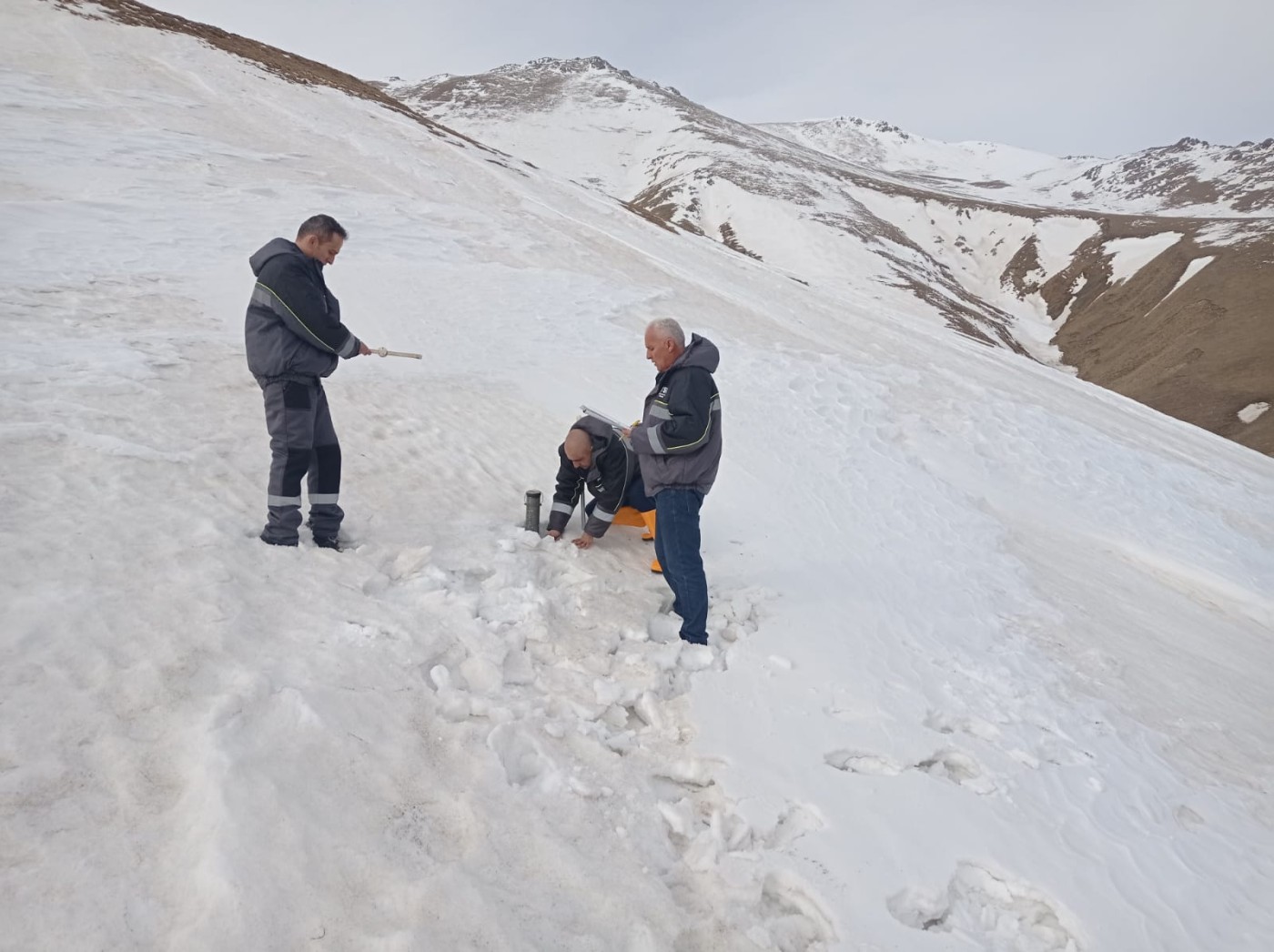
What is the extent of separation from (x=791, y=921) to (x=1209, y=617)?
799cm

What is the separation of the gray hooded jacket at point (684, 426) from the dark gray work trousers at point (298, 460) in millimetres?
2196

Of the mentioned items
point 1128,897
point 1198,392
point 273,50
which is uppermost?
point 273,50

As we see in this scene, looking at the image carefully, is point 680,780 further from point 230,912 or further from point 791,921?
point 230,912

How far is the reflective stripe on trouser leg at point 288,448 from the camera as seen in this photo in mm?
4605

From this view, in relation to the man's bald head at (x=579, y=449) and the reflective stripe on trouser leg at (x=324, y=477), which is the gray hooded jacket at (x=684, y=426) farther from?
the reflective stripe on trouser leg at (x=324, y=477)

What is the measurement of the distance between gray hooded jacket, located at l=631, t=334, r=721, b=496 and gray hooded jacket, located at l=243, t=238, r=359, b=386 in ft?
7.01

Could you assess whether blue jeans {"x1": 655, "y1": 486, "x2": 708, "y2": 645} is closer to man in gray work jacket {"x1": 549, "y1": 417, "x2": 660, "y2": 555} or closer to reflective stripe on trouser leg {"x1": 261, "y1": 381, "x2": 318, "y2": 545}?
man in gray work jacket {"x1": 549, "y1": 417, "x2": 660, "y2": 555}

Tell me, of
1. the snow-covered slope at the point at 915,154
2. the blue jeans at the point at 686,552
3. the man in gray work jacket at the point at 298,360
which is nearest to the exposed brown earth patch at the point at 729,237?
the blue jeans at the point at 686,552

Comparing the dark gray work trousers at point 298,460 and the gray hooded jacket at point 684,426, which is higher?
the gray hooded jacket at point 684,426

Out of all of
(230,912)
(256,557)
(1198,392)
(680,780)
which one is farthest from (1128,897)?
(1198,392)

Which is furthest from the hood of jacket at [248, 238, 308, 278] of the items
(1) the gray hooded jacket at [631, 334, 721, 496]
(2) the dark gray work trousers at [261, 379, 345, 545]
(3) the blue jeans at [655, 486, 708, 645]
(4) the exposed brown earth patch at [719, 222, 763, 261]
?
(4) the exposed brown earth patch at [719, 222, 763, 261]

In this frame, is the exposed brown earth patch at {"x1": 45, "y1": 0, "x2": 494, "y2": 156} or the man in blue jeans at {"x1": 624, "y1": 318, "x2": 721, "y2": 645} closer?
the man in blue jeans at {"x1": 624, "y1": 318, "x2": 721, "y2": 645}

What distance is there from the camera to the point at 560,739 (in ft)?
12.5

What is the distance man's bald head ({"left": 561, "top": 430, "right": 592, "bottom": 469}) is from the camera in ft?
18.8
